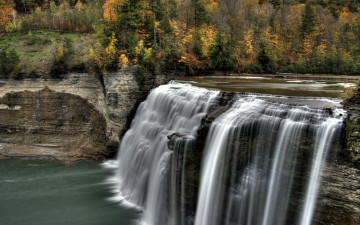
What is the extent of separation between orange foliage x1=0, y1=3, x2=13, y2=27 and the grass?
4.16 meters

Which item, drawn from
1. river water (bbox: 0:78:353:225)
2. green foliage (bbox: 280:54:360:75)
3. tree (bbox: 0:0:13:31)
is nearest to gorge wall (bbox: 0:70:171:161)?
river water (bbox: 0:78:353:225)

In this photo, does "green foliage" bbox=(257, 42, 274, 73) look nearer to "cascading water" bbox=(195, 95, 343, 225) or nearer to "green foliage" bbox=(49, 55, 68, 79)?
"cascading water" bbox=(195, 95, 343, 225)

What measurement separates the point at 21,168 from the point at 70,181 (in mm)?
5565

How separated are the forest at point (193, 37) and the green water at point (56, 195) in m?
8.80

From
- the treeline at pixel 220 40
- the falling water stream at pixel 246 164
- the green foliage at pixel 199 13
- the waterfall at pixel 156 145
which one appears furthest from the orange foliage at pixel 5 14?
the falling water stream at pixel 246 164

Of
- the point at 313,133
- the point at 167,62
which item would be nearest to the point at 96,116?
the point at 167,62

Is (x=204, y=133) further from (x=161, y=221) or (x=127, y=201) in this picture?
(x=127, y=201)

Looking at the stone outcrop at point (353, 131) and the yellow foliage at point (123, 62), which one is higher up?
the yellow foliage at point (123, 62)

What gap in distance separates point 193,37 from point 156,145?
59.0 feet

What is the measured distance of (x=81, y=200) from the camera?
17.3 meters

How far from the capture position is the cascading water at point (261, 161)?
31.9 ft

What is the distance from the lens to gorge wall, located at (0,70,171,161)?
79.8 feet

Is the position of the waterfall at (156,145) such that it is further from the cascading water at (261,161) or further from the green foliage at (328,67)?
the green foliage at (328,67)

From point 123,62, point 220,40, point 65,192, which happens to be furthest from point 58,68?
point 220,40
